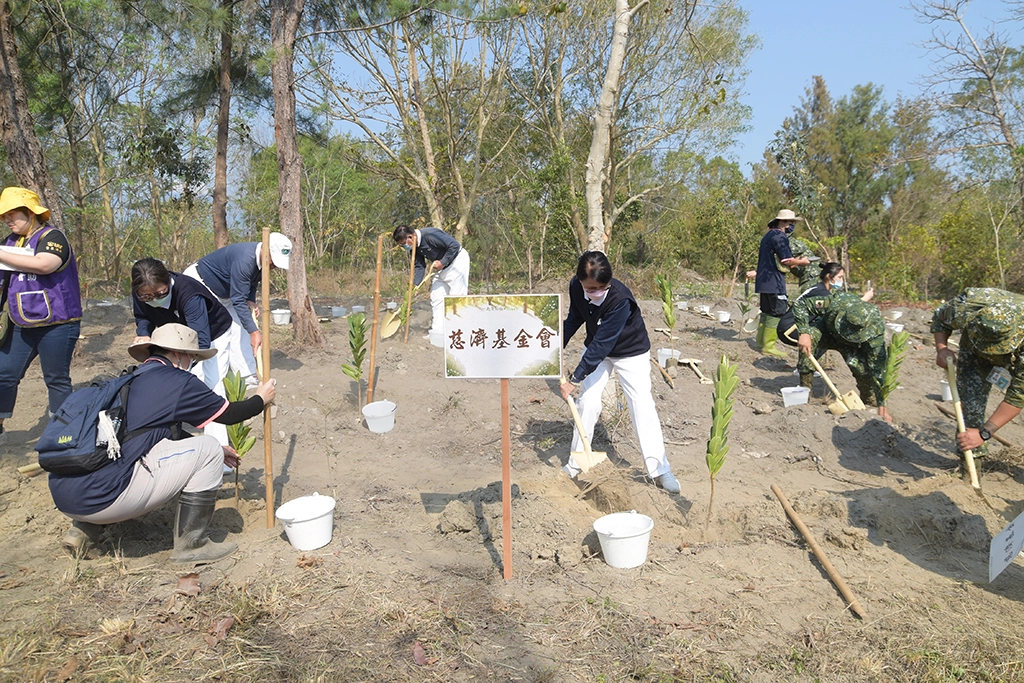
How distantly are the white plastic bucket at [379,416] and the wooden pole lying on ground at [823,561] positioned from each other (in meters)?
3.41

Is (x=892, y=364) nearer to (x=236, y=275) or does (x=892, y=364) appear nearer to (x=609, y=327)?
(x=609, y=327)

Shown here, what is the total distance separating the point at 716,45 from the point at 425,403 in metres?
17.0

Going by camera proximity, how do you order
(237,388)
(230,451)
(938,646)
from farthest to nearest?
1. (237,388)
2. (230,451)
3. (938,646)

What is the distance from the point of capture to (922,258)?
51.8 feet

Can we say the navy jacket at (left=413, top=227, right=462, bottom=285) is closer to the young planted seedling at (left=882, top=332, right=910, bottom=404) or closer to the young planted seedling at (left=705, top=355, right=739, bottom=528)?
the young planted seedling at (left=705, top=355, right=739, bottom=528)

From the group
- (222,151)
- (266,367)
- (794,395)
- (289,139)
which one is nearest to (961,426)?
(794,395)

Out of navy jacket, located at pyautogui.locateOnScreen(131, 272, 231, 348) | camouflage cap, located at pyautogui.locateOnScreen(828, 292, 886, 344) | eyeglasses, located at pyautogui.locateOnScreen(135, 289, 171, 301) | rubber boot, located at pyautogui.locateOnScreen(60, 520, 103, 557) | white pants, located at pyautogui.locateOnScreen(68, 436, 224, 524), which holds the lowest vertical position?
rubber boot, located at pyautogui.locateOnScreen(60, 520, 103, 557)

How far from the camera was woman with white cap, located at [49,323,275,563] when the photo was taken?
298 cm

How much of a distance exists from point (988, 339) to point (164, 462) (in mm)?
4930

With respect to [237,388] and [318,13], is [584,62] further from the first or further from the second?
[237,388]

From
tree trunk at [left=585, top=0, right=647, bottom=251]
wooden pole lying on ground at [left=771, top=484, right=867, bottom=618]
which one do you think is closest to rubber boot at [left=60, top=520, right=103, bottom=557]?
wooden pole lying on ground at [left=771, top=484, right=867, bottom=618]

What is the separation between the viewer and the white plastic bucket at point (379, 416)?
5816 millimetres

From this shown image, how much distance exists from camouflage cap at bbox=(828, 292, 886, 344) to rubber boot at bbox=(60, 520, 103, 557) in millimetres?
6219

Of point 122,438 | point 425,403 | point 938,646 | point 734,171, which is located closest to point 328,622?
point 122,438
